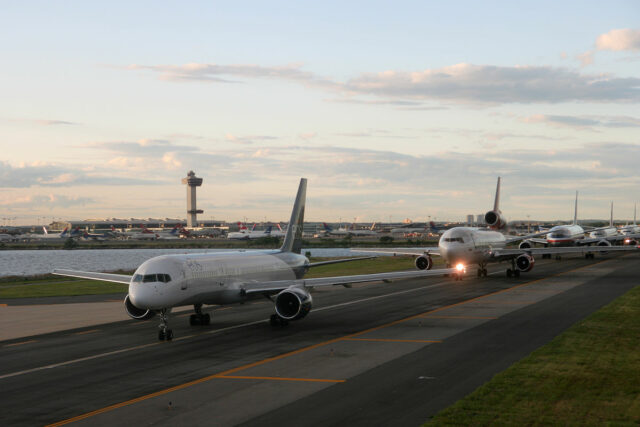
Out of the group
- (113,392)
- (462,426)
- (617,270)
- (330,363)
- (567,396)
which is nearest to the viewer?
(462,426)

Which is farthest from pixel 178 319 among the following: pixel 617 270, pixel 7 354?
pixel 617 270

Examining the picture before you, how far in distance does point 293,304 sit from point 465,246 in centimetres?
3077

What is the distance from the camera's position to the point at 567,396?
18.3 meters

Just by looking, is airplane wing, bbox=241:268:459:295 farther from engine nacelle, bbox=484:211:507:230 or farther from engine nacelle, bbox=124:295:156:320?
engine nacelle, bbox=484:211:507:230

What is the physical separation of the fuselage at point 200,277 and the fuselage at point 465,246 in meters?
22.8

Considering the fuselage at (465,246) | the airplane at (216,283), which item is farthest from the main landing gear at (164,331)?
the fuselage at (465,246)

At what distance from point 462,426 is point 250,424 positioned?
5.12 m

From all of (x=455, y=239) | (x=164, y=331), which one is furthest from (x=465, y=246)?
(x=164, y=331)

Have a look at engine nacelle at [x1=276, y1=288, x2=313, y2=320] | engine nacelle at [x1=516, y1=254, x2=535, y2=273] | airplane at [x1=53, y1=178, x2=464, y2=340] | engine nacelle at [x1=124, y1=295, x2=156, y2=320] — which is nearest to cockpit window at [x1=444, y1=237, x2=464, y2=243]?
engine nacelle at [x1=516, y1=254, x2=535, y2=273]

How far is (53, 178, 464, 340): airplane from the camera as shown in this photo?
29.5 metres

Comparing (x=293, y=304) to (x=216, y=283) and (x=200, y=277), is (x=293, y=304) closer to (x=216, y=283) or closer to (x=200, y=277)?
(x=216, y=283)

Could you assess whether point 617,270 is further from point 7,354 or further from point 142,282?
point 7,354

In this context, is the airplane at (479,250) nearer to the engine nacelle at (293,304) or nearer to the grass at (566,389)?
the engine nacelle at (293,304)

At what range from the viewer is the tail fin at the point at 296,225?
42719 mm
